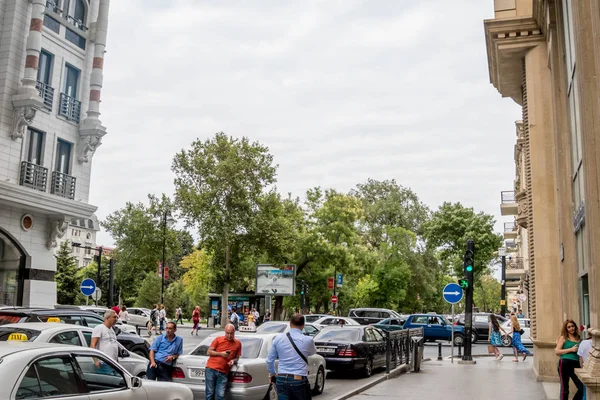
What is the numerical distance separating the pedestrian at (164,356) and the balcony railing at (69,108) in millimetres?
16520

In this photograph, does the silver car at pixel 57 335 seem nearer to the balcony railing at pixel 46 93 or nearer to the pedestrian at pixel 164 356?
the pedestrian at pixel 164 356

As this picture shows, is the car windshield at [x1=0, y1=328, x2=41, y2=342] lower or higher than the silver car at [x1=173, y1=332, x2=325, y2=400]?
higher

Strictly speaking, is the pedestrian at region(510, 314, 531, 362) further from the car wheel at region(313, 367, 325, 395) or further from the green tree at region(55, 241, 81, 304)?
the green tree at region(55, 241, 81, 304)

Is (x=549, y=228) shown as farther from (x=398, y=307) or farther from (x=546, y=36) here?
(x=398, y=307)

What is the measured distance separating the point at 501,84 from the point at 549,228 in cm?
615

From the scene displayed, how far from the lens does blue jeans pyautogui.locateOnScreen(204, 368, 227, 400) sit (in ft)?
32.9

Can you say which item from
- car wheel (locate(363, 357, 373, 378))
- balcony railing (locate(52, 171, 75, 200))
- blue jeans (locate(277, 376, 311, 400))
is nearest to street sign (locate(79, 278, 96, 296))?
balcony railing (locate(52, 171, 75, 200))

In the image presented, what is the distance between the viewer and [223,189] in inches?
1772

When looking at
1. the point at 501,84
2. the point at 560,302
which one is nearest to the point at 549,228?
the point at 560,302

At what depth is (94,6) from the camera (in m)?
26.7

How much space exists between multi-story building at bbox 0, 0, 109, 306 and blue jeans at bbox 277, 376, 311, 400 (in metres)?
16.0

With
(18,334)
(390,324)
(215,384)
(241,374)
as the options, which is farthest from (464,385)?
(390,324)

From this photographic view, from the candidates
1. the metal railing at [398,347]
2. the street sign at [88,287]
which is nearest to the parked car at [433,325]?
the metal railing at [398,347]

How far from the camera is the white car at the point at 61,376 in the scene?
5410 millimetres
